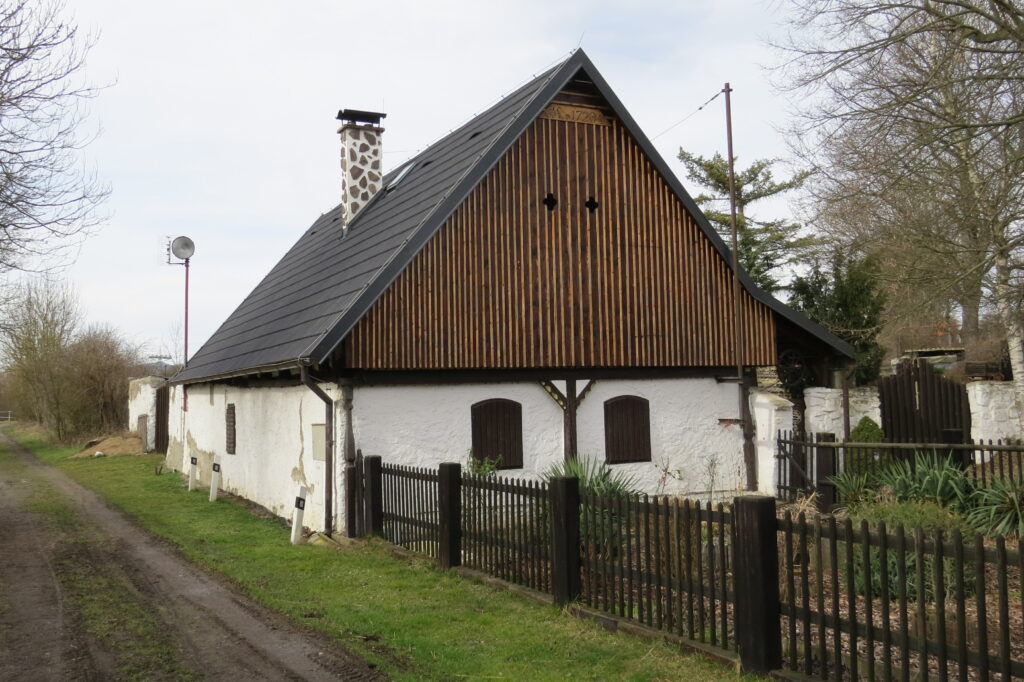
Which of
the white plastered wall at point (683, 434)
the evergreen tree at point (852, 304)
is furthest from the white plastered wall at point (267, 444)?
the evergreen tree at point (852, 304)

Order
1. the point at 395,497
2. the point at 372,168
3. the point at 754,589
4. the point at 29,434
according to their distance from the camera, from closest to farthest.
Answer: the point at 754,589 → the point at 395,497 → the point at 372,168 → the point at 29,434

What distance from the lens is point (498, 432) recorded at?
12922mm

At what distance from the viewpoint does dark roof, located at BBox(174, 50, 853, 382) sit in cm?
1199

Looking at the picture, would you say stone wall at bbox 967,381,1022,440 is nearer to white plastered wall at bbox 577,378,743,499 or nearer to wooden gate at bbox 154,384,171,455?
white plastered wall at bbox 577,378,743,499

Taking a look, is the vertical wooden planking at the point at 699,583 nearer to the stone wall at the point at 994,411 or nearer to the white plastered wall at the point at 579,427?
the white plastered wall at the point at 579,427

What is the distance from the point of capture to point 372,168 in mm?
17641

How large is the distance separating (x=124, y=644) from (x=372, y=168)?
12173 millimetres

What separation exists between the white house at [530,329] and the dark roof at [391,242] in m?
0.04

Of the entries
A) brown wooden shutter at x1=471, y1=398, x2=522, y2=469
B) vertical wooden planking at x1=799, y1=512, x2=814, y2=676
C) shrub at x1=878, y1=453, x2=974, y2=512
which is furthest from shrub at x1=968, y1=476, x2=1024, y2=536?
brown wooden shutter at x1=471, y1=398, x2=522, y2=469

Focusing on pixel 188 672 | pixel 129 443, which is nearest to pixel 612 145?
pixel 188 672

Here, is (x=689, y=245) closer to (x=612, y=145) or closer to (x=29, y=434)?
(x=612, y=145)

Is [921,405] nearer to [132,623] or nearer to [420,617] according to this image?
[420,617]

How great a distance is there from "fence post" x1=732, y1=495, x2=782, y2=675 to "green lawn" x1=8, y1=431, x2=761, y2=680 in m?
0.23

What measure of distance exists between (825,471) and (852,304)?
780 cm
